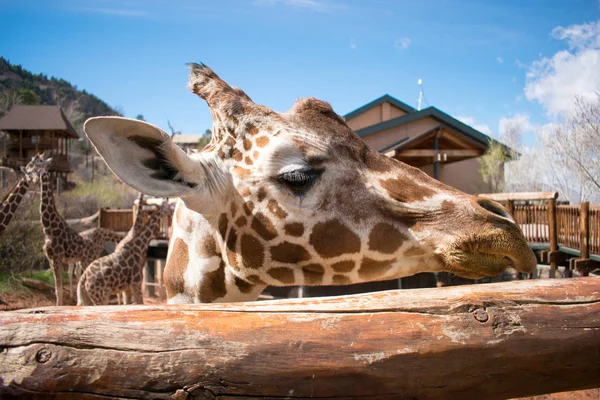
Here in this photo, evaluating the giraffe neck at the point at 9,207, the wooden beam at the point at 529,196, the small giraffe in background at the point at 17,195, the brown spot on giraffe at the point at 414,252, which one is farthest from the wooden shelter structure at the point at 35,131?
the brown spot on giraffe at the point at 414,252

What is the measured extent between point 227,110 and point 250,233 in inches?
27.7

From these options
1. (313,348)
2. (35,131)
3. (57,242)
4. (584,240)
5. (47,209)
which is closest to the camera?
(313,348)

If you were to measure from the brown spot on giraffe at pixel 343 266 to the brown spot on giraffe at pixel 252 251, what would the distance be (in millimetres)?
377

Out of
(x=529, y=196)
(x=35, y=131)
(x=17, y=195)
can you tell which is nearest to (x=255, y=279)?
(x=529, y=196)

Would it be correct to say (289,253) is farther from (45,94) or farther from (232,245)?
(45,94)

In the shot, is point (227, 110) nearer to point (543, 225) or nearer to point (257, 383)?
point (257, 383)

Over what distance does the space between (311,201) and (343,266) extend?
14.7 inches

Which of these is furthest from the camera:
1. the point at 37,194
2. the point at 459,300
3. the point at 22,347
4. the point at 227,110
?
the point at 37,194

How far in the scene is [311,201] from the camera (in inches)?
81.0

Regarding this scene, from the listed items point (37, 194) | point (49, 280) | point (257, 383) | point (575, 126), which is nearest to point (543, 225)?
point (575, 126)

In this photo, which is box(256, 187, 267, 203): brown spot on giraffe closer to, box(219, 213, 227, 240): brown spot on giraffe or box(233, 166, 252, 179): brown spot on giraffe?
box(233, 166, 252, 179): brown spot on giraffe

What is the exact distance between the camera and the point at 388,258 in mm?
2029

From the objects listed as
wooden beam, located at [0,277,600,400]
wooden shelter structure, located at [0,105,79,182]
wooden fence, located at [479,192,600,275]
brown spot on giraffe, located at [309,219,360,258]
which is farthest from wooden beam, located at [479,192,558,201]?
wooden shelter structure, located at [0,105,79,182]

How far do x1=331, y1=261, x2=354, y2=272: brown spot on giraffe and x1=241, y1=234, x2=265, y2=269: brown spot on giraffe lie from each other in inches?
14.9
